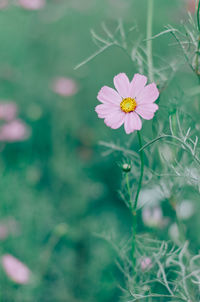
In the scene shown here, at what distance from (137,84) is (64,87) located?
49.4 inches

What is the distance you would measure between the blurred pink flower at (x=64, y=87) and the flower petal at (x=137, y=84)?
121 centimetres

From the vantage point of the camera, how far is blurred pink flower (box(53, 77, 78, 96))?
171 cm

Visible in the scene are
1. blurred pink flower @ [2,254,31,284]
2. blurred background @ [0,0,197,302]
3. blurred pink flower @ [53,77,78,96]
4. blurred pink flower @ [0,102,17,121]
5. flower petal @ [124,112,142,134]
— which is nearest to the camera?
flower petal @ [124,112,142,134]

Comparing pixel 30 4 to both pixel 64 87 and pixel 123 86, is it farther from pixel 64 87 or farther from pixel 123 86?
pixel 123 86

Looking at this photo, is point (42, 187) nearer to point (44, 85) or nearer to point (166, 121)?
point (44, 85)

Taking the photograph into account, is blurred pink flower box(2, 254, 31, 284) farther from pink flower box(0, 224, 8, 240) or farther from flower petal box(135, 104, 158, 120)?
flower petal box(135, 104, 158, 120)

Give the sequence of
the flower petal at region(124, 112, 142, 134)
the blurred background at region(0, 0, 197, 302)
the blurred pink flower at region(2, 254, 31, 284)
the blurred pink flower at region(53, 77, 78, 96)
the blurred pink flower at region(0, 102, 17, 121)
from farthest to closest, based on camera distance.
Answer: the blurred pink flower at region(53, 77, 78, 96), the blurred pink flower at region(0, 102, 17, 121), the blurred background at region(0, 0, 197, 302), the blurred pink flower at region(2, 254, 31, 284), the flower petal at region(124, 112, 142, 134)

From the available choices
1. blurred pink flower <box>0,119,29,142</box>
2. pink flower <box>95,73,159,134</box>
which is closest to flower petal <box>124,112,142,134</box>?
pink flower <box>95,73,159,134</box>

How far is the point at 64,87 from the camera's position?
1.74 meters

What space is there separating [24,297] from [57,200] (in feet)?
1.47

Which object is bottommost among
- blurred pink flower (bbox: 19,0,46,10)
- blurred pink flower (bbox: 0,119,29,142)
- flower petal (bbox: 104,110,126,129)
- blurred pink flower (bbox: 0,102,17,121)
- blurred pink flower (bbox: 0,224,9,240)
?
flower petal (bbox: 104,110,126,129)

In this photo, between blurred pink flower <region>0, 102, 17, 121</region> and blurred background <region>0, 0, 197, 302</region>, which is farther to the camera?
blurred pink flower <region>0, 102, 17, 121</region>

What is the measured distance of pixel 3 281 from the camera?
120 cm

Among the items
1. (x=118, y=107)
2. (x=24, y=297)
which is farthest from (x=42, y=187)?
(x=118, y=107)
